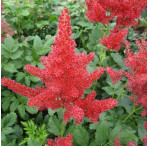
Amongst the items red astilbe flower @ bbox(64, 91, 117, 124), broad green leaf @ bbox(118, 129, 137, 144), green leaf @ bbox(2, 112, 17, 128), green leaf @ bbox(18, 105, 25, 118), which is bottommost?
broad green leaf @ bbox(118, 129, 137, 144)

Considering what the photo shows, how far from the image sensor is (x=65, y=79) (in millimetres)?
1105

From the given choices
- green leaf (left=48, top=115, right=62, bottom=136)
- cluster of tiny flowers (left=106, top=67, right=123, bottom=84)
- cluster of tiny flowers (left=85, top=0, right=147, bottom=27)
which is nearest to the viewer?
cluster of tiny flowers (left=106, top=67, right=123, bottom=84)

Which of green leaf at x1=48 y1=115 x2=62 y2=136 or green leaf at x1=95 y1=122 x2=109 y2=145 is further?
green leaf at x1=48 y1=115 x2=62 y2=136

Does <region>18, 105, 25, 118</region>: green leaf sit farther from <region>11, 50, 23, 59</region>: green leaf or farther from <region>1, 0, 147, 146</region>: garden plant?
<region>11, 50, 23, 59</region>: green leaf

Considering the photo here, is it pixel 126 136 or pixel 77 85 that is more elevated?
pixel 77 85

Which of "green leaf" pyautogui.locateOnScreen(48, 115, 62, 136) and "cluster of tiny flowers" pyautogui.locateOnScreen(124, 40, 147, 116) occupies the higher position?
"cluster of tiny flowers" pyautogui.locateOnScreen(124, 40, 147, 116)

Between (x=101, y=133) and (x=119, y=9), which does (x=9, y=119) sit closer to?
(x=101, y=133)

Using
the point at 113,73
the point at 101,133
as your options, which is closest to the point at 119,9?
the point at 113,73

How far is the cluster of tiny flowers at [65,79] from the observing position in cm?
99

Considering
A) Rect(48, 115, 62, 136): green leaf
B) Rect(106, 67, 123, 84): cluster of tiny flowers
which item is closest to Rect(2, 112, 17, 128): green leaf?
Rect(48, 115, 62, 136): green leaf

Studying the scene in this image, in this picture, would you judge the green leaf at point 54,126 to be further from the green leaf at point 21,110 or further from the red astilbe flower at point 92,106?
the red astilbe flower at point 92,106

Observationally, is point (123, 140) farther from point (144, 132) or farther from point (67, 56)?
point (67, 56)

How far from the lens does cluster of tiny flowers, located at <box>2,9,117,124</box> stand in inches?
39.2

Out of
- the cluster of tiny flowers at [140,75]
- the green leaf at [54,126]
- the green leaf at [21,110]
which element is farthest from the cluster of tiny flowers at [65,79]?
the green leaf at [21,110]
